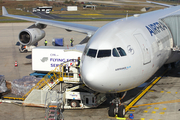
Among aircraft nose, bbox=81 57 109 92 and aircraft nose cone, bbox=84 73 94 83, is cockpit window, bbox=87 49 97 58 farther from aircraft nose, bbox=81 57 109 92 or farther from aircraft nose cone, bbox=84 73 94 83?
aircraft nose cone, bbox=84 73 94 83

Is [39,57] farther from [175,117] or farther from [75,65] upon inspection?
[175,117]

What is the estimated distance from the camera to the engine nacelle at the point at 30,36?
2461cm

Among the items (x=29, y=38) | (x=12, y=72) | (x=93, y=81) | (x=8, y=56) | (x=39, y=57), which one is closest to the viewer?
(x=93, y=81)

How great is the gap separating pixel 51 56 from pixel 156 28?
865cm

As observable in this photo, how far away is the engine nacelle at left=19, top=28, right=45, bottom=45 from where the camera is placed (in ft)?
80.7

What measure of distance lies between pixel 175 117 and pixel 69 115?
589 centimetres

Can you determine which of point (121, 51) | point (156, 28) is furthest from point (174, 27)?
point (121, 51)

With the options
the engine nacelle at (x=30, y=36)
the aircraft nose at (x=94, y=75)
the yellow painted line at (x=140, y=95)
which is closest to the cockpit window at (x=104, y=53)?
the aircraft nose at (x=94, y=75)

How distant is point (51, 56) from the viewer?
2006 cm

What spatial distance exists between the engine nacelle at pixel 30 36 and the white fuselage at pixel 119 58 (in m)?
12.8

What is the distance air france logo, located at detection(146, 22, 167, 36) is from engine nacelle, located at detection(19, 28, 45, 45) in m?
12.9

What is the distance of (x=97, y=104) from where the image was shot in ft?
49.0

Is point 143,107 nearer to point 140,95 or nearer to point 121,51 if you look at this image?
point 140,95

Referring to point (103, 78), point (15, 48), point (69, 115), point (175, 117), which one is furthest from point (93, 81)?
point (15, 48)
